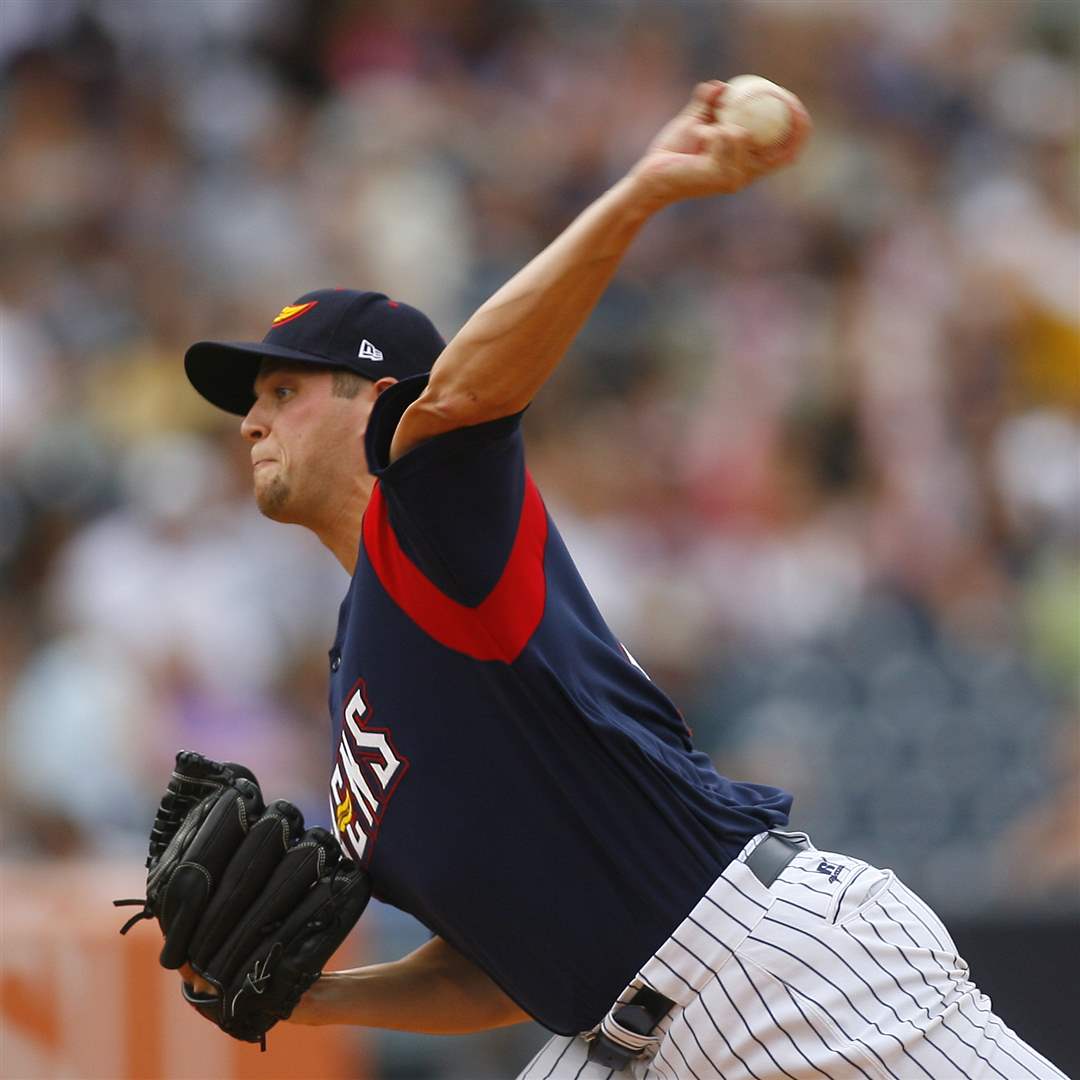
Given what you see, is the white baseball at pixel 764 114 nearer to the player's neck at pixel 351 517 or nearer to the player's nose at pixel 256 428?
the player's neck at pixel 351 517

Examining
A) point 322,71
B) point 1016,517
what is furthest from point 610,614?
point 322,71

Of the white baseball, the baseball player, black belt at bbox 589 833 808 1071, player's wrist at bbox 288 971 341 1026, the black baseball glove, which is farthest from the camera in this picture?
player's wrist at bbox 288 971 341 1026

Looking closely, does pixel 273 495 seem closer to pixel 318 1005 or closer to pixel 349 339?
pixel 349 339

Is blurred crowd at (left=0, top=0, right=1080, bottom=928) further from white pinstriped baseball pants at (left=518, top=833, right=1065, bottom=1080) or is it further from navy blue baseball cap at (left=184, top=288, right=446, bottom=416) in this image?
navy blue baseball cap at (left=184, top=288, right=446, bottom=416)

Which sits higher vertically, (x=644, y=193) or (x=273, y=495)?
(x=644, y=193)

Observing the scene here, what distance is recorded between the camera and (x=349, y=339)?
3.42m

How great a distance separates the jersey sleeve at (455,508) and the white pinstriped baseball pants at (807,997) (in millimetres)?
657

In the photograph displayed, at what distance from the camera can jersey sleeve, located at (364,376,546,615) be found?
9.12ft

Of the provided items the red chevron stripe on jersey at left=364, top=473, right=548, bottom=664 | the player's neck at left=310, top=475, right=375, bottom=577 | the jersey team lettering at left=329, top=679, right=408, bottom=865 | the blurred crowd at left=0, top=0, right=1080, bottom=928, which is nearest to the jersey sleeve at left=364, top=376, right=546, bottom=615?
the red chevron stripe on jersey at left=364, top=473, right=548, bottom=664

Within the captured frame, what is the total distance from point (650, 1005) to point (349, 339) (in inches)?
51.3

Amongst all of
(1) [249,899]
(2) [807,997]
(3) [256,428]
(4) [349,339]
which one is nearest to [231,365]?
(3) [256,428]

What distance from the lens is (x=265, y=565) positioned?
24.6ft

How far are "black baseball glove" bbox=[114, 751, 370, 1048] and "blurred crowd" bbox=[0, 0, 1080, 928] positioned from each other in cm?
337

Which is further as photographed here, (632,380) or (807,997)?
(632,380)
